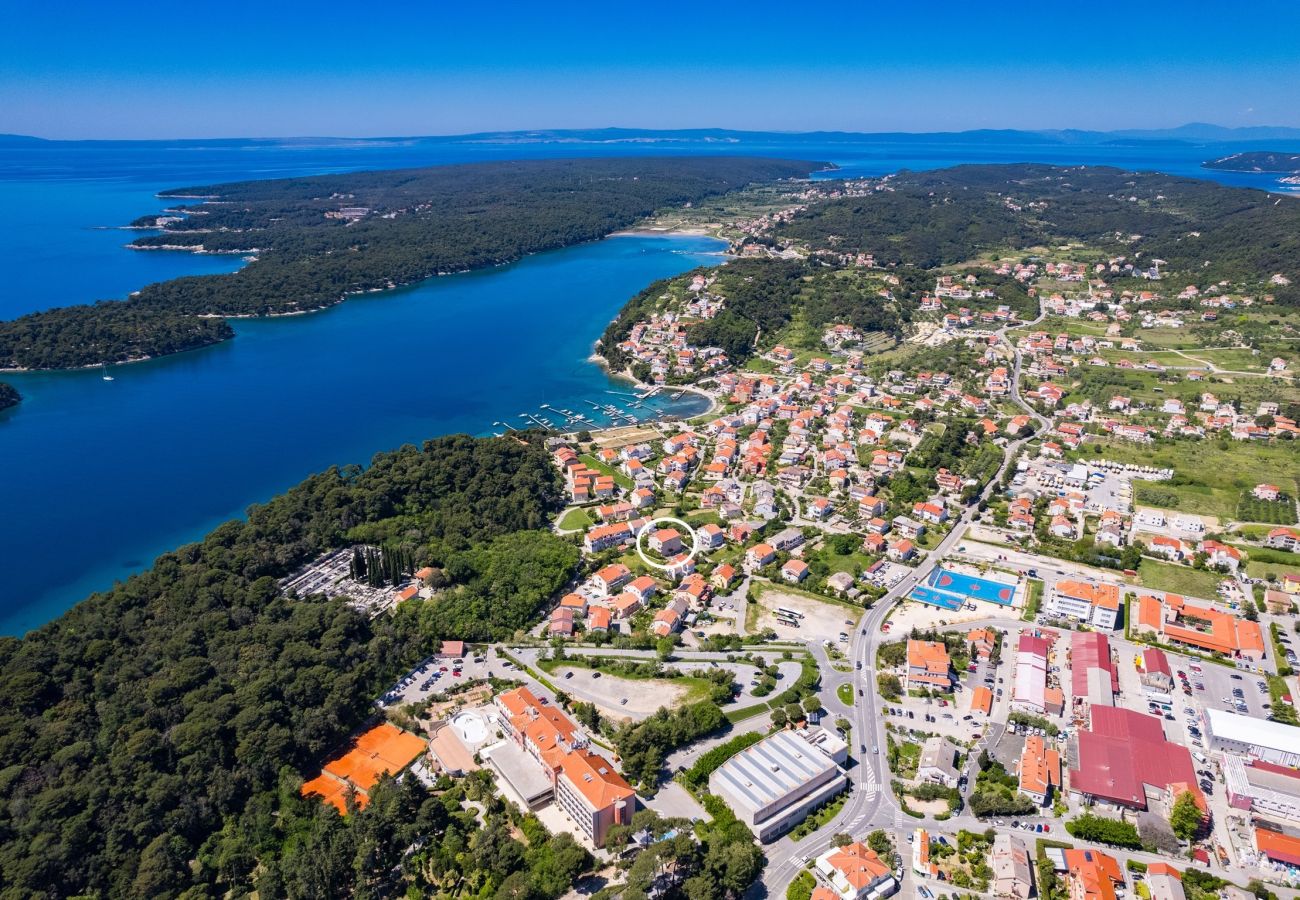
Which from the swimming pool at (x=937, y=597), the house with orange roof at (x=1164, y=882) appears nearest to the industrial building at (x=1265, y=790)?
the house with orange roof at (x=1164, y=882)

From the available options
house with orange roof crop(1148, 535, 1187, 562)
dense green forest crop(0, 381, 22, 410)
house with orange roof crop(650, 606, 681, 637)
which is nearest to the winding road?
house with orange roof crop(650, 606, 681, 637)

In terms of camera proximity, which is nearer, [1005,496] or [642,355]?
[1005,496]

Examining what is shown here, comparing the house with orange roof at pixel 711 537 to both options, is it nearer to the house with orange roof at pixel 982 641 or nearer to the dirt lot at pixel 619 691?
the dirt lot at pixel 619 691

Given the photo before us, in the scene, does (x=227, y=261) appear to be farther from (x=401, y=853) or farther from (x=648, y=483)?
(x=401, y=853)

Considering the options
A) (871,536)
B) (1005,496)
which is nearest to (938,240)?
(1005,496)

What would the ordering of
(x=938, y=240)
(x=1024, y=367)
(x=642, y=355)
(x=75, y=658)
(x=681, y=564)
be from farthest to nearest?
(x=938, y=240) → (x=642, y=355) → (x=1024, y=367) → (x=681, y=564) → (x=75, y=658)

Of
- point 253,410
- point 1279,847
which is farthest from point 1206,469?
point 253,410
